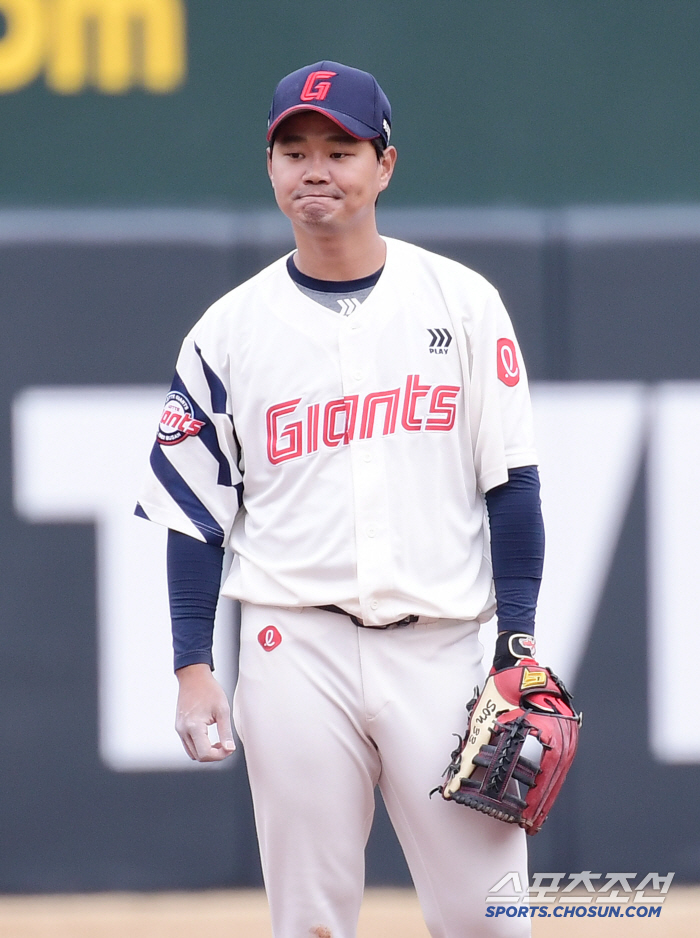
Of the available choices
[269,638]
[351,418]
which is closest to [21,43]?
[351,418]

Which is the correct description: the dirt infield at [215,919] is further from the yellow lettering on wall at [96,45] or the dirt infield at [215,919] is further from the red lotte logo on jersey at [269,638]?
the yellow lettering on wall at [96,45]

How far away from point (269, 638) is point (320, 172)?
0.67 m

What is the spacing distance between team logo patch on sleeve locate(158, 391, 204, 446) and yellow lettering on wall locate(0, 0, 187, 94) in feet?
5.56

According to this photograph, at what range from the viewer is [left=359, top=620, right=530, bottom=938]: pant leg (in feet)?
5.94

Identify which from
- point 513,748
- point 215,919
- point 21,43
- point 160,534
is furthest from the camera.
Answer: point 21,43

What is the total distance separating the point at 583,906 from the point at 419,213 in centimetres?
172

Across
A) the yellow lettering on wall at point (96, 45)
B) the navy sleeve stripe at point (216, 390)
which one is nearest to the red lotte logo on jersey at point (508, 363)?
the navy sleeve stripe at point (216, 390)

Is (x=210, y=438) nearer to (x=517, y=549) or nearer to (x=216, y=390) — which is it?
(x=216, y=390)

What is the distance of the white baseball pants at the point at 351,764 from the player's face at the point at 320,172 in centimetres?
57

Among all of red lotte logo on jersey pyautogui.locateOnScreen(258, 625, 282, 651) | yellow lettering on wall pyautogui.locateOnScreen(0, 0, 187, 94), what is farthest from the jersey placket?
yellow lettering on wall pyautogui.locateOnScreen(0, 0, 187, 94)

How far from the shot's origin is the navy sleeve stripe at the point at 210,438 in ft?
6.23

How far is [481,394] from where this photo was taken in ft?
6.10

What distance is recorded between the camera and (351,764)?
1834 millimetres

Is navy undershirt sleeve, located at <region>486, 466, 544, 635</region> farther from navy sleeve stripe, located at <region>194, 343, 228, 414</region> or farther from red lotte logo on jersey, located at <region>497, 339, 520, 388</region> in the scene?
navy sleeve stripe, located at <region>194, 343, 228, 414</region>
